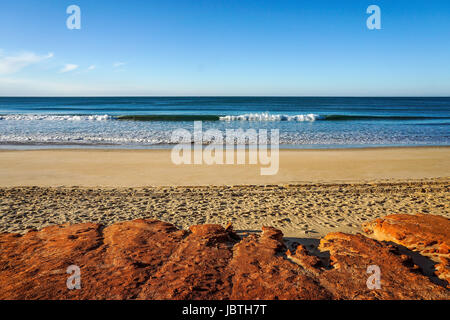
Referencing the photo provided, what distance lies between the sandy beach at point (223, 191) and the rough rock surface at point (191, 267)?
1.48 m

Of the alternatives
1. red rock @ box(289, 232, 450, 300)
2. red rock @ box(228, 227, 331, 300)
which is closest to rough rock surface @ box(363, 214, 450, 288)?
red rock @ box(289, 232, 450, 300)

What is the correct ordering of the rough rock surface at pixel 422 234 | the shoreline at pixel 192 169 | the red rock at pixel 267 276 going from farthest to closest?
the shoreline at pixel 192 169
the rough rock surface at pixel 422 234
the red rock at pixel 267 276

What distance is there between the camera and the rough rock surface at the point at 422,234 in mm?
3721

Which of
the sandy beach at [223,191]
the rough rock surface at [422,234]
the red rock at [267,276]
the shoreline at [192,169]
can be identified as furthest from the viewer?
the shoreline at [192,169]

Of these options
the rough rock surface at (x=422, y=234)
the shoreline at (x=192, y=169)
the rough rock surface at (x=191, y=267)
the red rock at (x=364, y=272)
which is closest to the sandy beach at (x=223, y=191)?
the shoreline at (x=192, y=169)

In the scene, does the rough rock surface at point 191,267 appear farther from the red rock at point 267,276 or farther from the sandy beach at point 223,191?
the sandy beach at point 223,191

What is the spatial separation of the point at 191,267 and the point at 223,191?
14.5ft

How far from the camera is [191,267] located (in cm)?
301

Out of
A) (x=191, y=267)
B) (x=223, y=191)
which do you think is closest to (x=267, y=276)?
(x=191, y=267)

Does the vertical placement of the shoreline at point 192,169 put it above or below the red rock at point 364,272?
above

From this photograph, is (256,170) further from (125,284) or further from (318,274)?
(125,284)
